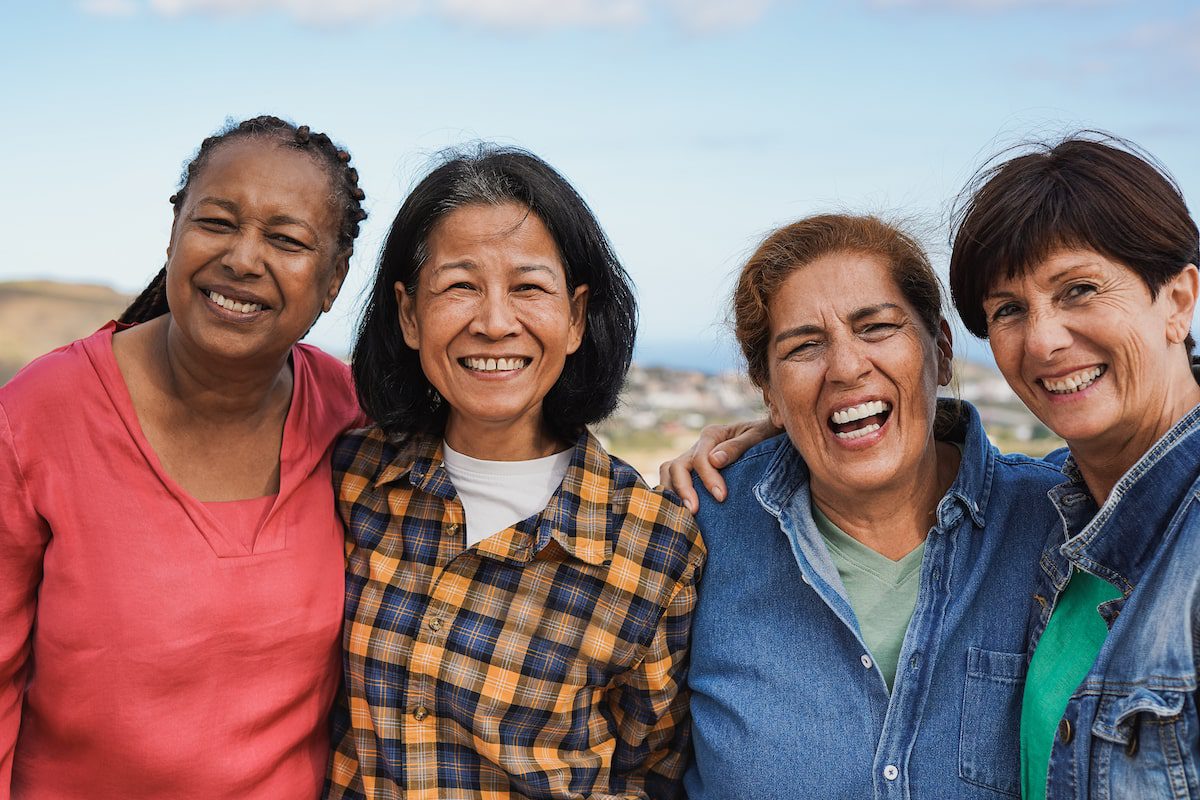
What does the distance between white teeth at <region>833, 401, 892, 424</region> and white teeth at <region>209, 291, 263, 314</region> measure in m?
1.33

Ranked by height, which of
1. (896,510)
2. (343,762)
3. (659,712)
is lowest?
(343,762)

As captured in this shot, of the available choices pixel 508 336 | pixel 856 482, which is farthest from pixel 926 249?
pixel 508 336

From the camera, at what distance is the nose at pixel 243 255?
224 centimetres

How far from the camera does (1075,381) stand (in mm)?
1944

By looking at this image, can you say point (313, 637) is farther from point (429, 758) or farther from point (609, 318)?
point (609, 318)

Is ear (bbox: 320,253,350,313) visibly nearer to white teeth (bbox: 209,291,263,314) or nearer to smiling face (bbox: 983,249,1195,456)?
white teeth (bbox: 209,291,263,314)

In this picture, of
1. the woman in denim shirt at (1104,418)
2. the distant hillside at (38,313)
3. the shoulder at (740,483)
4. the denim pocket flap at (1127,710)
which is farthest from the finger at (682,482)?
the distant hillside at (38,313)

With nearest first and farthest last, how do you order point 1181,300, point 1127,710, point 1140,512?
point 1127,710 < point 1140,512 < point 1181,300

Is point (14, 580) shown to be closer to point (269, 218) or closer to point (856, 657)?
point (269, 218)

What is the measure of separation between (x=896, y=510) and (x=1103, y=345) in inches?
25.9

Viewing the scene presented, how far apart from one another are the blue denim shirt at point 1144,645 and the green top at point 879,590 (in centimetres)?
43

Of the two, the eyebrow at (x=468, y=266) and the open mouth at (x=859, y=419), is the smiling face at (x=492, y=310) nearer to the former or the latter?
the eyebrow at (x=468, y=266)

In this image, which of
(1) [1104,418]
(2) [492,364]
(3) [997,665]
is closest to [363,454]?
(2) [492,364]

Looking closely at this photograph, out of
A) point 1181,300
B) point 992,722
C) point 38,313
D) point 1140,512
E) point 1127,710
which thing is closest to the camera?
point 1127,710
